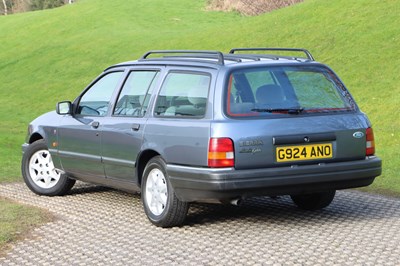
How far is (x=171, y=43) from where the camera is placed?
36.2 metres

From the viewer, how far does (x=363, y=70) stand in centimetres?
2375

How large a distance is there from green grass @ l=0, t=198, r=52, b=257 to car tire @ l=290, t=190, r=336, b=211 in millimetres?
2775

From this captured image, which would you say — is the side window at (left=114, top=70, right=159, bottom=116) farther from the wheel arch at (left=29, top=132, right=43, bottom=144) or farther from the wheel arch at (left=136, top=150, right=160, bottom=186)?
the wheel arch at (left=29, top=132, right=43, bottom=144)

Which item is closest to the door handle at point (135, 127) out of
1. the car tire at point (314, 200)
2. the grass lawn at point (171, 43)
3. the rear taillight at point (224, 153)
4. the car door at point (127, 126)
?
the car door at point (127, 126)

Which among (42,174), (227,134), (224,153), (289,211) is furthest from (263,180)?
(42,174)

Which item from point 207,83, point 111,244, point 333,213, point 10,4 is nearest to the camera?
point 111,244

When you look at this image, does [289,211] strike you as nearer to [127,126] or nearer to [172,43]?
[127,126]

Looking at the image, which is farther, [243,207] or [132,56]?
[132,56]

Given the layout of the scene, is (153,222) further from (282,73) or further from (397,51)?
(397,51)

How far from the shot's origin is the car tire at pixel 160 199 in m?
8.34

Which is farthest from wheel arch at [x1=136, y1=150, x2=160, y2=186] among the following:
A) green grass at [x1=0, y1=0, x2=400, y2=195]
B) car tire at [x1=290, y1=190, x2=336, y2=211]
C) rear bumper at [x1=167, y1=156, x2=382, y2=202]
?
green grass at [x1=0, y1=0, x2=400, y2=195]

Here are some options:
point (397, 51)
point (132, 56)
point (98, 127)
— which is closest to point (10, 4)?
point (132, 56)

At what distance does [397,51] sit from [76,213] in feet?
54.8

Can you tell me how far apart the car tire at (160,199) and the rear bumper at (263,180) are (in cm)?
17
